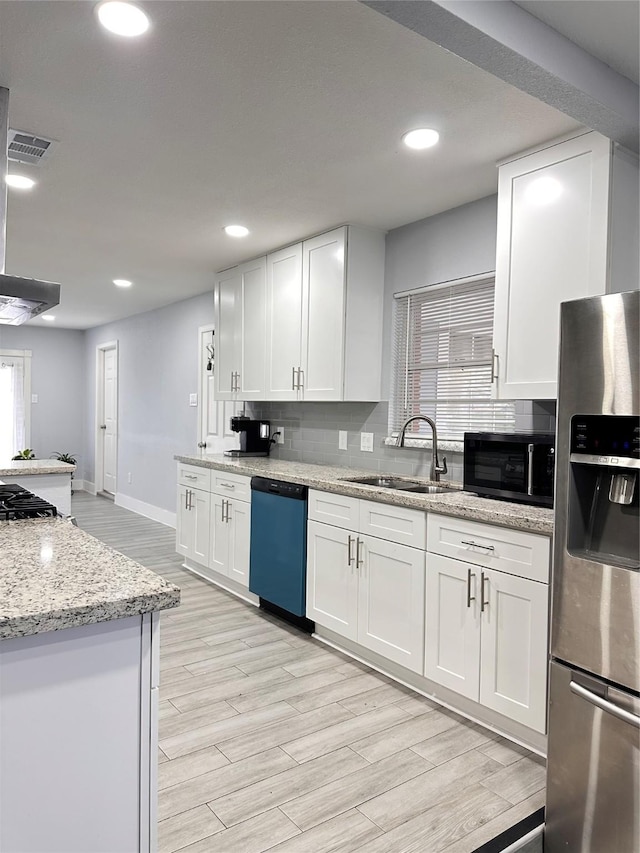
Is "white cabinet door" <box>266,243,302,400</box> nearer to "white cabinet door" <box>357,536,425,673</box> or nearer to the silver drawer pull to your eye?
"white cabinet door" <box>357,536,425,673</box>

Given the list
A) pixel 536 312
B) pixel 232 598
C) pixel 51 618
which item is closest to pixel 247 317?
pixel 232 598

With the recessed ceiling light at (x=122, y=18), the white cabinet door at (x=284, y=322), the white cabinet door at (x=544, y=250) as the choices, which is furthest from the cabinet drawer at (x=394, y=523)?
the recessed ceiling light at (x=122, y=18)

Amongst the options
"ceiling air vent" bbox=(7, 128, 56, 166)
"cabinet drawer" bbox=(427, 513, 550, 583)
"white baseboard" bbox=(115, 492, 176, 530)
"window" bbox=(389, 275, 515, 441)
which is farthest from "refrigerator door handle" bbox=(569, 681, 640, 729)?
"white baseboard" bbox=(115, 492, 176, 530)

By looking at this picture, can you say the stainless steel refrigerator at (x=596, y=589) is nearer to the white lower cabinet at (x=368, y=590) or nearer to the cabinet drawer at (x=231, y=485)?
the white lower cabinet at (x=368, y=590)

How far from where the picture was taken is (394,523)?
9.40 ft

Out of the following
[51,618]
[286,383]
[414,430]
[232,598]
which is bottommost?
[232,598]

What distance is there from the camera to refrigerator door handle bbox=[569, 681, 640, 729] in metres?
1.60

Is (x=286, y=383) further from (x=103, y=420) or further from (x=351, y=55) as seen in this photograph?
(x=103, y=420)

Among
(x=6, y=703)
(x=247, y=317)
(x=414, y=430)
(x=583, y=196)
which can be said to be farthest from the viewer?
(x=247, y=317)

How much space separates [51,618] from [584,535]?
1455mm

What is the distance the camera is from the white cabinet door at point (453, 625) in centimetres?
248

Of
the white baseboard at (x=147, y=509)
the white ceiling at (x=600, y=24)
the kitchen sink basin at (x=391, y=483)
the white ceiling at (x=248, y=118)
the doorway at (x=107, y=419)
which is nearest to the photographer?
the white ceiling at (x=600, y=24)

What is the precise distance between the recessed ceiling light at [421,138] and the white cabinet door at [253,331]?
1.99m

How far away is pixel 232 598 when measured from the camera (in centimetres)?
417
